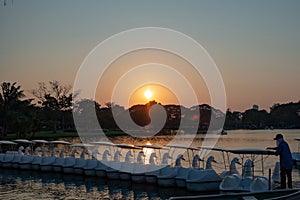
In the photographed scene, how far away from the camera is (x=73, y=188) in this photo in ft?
98.5

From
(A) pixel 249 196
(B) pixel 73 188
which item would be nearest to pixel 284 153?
(A) pixel 249 196

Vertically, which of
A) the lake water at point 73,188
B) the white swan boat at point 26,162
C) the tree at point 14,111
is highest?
the tree at point 14,111

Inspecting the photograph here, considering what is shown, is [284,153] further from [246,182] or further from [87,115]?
[87,115]

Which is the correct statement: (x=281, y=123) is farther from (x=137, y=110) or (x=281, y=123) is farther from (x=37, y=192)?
(x=37, y=192)

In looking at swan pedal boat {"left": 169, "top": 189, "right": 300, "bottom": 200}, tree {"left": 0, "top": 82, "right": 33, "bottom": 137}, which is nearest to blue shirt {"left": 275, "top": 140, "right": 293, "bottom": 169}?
swan pedal boat {"left": 169, "top": 189, "right": 300, "bottom": 200}

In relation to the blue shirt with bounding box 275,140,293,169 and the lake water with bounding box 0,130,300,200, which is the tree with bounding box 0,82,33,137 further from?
the blue shirt with bounding box 275,140,293,169

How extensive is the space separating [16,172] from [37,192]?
35.5 ft

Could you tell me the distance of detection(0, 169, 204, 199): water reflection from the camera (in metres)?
26.9

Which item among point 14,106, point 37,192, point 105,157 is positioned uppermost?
point 14,106

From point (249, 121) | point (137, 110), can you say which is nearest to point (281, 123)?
point (249, 121)

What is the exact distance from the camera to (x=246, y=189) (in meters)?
22.8

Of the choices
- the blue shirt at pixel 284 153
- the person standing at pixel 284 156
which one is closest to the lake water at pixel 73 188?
the person standing at pixel 284 156

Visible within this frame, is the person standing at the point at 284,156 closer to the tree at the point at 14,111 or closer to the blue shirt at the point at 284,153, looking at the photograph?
the blue shirt at the point at 284,153

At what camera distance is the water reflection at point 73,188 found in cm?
2689
